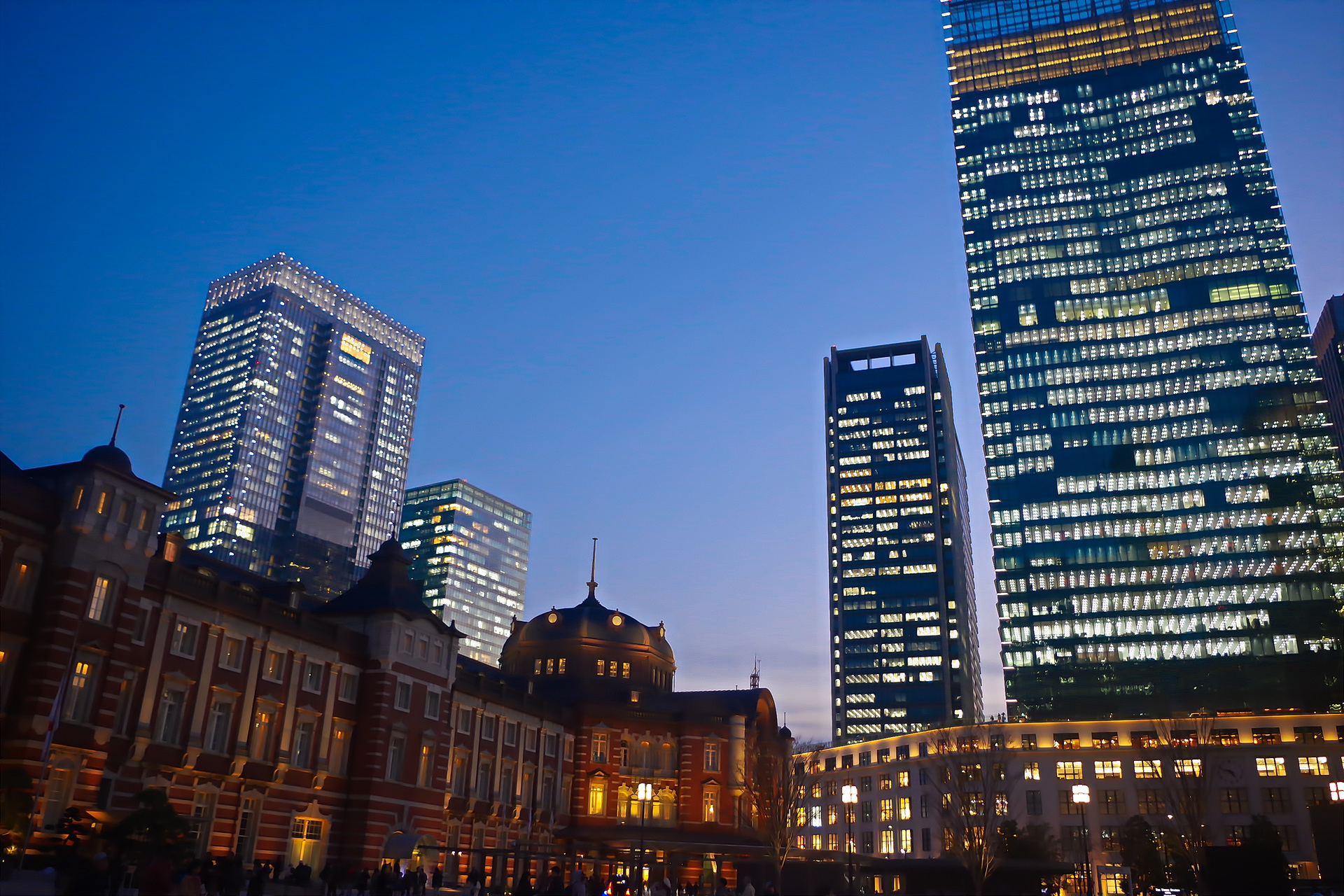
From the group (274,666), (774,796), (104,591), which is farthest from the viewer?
(774,796)

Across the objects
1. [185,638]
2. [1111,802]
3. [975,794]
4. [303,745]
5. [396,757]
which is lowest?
[975,794]

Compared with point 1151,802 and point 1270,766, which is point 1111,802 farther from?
point 1270,766

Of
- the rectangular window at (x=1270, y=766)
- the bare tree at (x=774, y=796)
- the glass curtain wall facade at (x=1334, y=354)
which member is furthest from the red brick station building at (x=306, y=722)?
the glass curtain wall facade at (x=1334, y=354)

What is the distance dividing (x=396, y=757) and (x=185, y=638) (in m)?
16.7

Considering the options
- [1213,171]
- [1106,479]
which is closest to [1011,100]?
[1213,171]

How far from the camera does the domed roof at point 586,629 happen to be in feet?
324

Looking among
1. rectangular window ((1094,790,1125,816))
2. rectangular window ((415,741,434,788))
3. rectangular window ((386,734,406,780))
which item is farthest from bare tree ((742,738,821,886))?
rectangular window ((1094,790,1125,816))

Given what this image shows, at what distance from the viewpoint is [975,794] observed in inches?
3157

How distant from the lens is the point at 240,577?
202 feet

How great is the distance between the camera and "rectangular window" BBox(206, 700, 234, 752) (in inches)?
1998

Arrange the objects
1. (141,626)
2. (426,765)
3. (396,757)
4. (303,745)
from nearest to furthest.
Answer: (141,626), (303,745), (396,757), (426,765)

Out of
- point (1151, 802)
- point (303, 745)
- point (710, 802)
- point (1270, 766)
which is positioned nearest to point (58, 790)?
point (303, 745)

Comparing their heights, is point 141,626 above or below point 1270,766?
below

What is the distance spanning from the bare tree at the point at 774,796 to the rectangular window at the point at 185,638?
40.3 metres
